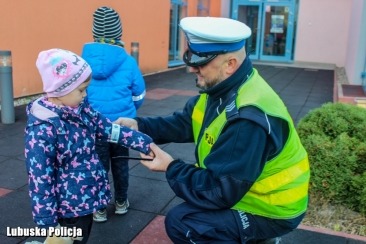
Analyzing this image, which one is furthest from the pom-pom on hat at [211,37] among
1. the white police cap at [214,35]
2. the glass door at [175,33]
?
the glass door at [175,33]

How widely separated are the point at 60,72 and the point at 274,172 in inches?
49.8

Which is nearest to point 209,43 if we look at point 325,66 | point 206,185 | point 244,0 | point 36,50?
point 206,185

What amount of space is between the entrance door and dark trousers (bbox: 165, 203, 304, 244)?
17028mm

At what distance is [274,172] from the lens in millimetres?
2291

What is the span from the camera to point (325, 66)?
704 inches

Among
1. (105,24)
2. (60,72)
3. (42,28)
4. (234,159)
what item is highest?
(105,24)

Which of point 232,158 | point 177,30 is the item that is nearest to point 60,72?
point 232,158

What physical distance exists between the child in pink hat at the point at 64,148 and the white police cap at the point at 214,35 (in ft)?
2.18

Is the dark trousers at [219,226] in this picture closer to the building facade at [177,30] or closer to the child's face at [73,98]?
the child's face at [73,98]

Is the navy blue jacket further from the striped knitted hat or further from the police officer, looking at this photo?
the striped knitted hat

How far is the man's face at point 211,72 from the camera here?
228cm

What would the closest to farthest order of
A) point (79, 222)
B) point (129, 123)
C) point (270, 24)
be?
1. point (79, 222)
2. point (129, 123)
3. point (270, 24)

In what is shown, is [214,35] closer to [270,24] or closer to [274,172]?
[274,172]

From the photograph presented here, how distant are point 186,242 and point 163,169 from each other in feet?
1.35
